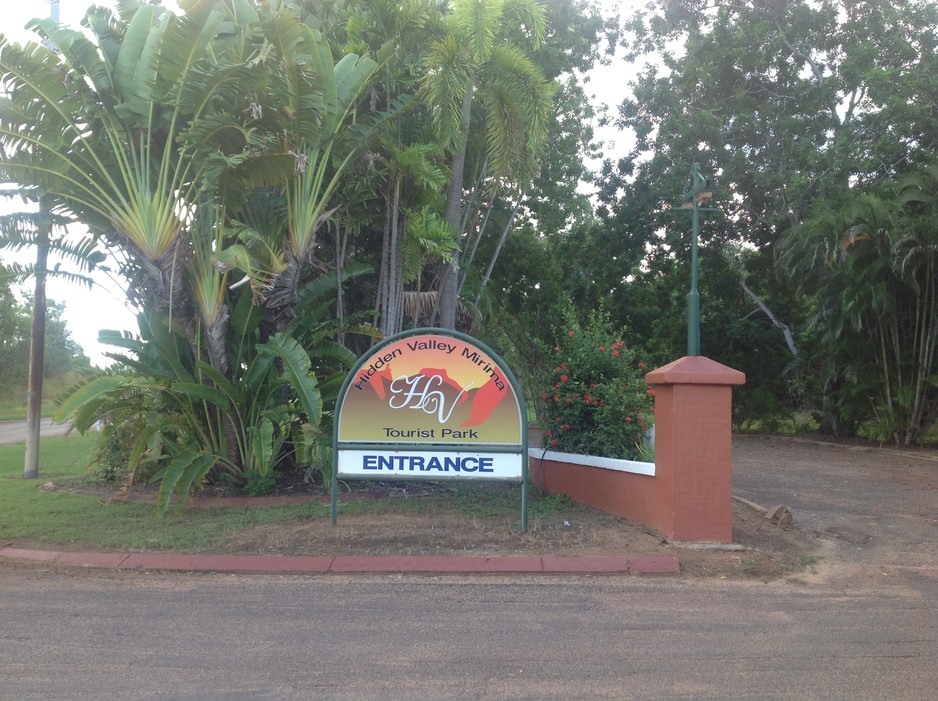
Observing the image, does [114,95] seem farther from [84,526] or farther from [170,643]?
[170,643]

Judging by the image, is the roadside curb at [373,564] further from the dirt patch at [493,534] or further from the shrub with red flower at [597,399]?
the shrub with red flower at [597,399]

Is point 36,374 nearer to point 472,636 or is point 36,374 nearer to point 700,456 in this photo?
point 472,636

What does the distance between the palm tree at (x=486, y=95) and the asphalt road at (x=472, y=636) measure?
647 cm

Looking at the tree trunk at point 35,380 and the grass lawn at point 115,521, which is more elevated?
the tree trunk at point 35,380

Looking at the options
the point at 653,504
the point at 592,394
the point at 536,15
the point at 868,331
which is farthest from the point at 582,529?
the point at 868,331

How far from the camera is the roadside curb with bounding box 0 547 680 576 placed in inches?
307

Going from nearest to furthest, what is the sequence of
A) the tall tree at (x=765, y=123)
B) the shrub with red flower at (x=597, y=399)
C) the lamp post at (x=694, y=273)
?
the lamp post at (x=694, y=273) → the shrub with red flower at (x=597, y=399) → the tall tree at (x=765, y=123)

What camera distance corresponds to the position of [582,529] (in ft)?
30.4

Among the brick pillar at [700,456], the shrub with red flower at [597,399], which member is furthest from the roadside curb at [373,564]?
the shrub with red flower at [597,399]

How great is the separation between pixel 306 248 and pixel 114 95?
315 centimetres

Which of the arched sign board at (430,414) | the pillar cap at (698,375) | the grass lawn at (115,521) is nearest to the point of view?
the pillar cap at (698,375)

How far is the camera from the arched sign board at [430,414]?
9.30 m

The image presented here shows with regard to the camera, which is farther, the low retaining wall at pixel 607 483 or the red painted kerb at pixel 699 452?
the low retaining wall at pixel 607 483

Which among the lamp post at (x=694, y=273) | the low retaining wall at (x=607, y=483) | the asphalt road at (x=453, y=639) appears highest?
the lamp post at (x=694, y=273)
